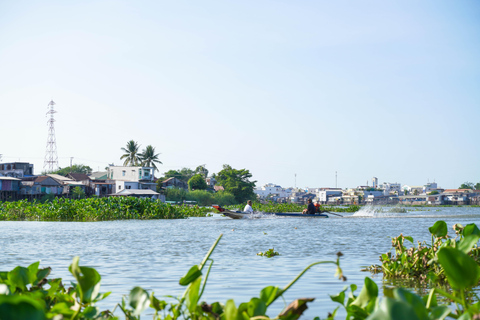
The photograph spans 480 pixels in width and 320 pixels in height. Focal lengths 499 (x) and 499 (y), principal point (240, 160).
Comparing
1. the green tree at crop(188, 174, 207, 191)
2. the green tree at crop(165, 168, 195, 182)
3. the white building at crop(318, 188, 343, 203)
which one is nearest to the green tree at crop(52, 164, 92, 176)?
the green tree at crop(165, 168, 195, 182)

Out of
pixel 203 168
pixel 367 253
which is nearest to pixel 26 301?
pixel 367 253

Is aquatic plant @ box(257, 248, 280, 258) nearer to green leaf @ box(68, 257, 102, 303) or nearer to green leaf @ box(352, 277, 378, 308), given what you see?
green leaf @ box(352, 277, 378, 308)

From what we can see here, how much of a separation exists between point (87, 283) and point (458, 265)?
1.74 meters

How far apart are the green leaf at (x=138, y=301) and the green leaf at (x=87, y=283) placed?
201 millimetres

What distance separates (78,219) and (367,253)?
68.1 feet

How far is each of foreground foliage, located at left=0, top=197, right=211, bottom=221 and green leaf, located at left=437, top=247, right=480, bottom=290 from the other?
26668 mm

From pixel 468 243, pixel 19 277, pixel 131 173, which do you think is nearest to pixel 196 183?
pixel 131 173

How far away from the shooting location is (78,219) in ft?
90.9

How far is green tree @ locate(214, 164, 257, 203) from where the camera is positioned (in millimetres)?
68938

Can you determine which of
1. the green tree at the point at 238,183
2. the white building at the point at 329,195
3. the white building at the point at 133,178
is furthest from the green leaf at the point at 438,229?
the white building at the point at 329,195

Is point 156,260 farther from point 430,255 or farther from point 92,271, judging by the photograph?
point 92,271

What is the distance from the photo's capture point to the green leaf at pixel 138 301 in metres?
2.46

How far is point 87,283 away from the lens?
2.48m

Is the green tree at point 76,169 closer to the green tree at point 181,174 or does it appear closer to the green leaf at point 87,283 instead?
the green tree at point 181,174
